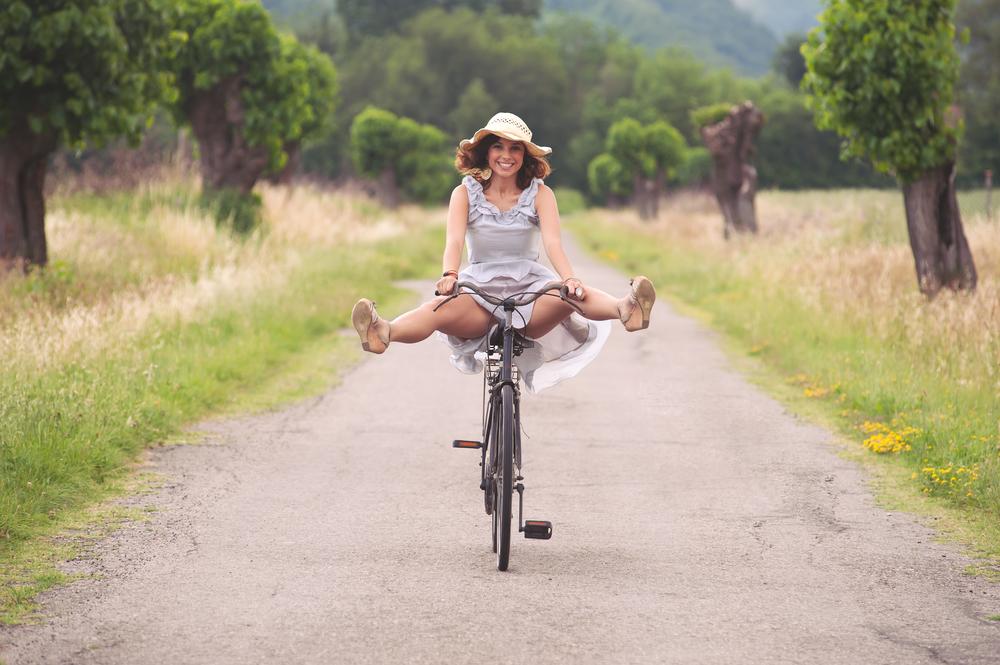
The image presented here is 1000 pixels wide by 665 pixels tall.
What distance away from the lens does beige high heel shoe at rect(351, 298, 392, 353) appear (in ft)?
20.3

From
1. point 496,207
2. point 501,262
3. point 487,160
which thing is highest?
point 487,160

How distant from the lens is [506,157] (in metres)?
6.50

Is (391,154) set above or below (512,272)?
below

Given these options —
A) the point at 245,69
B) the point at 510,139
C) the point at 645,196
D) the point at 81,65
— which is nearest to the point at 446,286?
the point at 510,139

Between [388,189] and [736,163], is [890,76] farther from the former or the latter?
[388,189]

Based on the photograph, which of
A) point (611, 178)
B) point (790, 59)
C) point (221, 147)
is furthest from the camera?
point (790, 59)

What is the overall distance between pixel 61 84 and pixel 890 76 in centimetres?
927

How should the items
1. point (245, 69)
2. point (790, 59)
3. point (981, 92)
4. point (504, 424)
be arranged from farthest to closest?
point (790, 59), point (981, 92), point (245, 69), point (504, 424)

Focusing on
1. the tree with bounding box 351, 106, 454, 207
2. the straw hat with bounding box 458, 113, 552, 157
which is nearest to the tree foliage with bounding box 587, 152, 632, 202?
the tree with bounding box 351, 106, 454, 207

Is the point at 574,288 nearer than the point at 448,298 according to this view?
Yes

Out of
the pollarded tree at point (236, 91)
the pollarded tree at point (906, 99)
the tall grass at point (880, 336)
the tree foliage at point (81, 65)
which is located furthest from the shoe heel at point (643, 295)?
the pollarded tree at point (236, 91)

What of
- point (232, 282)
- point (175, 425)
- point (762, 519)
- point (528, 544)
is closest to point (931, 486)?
point (762, 519)

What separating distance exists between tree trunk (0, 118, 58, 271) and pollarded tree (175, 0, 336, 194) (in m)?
9.52

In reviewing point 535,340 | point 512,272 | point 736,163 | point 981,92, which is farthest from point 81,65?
point 981,92
